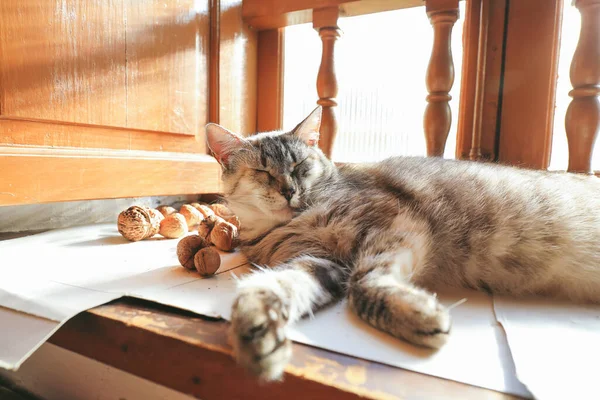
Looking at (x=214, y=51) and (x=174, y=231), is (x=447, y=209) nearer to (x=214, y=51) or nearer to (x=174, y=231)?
(x=174, y=231)

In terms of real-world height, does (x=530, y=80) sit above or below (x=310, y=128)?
above

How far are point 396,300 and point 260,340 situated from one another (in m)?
0.25

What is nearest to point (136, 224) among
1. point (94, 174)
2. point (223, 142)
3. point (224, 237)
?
point (94, 174)

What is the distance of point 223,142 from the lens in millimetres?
1153

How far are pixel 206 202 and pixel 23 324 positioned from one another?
4.18 feet

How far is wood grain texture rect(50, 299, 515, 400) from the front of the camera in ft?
1.57

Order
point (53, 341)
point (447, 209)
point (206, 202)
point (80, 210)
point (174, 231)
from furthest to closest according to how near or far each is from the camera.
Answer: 1. point (206, 202)
2. point (80, 210)
3. point (174, 231)
4. point (447, 209)
5. point (53, 341)

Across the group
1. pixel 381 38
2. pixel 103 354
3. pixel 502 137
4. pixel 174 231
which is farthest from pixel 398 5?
pixel 103 354

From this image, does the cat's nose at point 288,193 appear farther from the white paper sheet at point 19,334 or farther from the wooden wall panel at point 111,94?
the wooden wall panel at point 111,94

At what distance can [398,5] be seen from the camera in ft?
4.78

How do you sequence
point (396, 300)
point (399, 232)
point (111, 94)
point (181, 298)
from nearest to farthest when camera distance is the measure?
point (396, 300) < point (181, 298) < point (399, 232) < point (111, 94)

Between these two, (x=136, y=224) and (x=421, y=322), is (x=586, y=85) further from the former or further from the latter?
(x=136, y=224)

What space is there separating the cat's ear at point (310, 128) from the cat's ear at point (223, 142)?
18 centimetres

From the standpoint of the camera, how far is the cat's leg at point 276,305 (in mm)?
502
